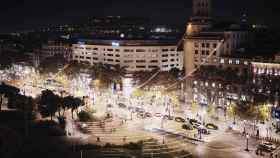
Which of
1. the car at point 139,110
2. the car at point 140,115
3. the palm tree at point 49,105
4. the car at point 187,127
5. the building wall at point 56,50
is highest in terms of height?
the building wall at point 56,50

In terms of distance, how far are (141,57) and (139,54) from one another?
2.30ft

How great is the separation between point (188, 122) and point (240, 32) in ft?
67.6

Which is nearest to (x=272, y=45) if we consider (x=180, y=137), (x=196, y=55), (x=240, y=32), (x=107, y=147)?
(x=240, y=32)

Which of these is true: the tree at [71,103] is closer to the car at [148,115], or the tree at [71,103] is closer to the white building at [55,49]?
the car at [148,115]

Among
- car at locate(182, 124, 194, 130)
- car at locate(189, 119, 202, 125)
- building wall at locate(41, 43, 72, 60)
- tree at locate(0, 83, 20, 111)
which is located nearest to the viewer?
car at locate(182, 124, 194, 130)

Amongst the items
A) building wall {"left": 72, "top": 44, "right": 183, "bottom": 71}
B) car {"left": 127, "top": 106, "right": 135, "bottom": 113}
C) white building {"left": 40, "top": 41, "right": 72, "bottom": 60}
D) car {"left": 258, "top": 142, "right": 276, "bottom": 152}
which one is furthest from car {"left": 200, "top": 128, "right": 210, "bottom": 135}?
white building {"left": 40, "top": 41, "right": 72, "bottom": 60}

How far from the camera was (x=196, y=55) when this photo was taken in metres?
57.7

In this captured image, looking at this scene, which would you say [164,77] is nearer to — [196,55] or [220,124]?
[196,55]

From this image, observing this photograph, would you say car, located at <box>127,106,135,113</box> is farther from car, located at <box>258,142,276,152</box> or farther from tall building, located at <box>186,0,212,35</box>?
car, located at <box>258,142,276,152</box>

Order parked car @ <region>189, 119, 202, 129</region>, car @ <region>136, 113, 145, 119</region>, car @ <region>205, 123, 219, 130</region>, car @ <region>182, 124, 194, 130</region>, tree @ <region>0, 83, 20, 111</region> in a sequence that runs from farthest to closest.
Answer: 1. tree @ <region>0, 83, 20, 111</region>
2. car @ <region>136, 113, 145, 119</region>
3. parked car @ <region>189, 119, 202, 129</region>
4. car @ <region>205, 123, 219, 130</region>
5. car @ <region>182, 124, 194, 130</region>

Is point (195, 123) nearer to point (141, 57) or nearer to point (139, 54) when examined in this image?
point (141, 57)

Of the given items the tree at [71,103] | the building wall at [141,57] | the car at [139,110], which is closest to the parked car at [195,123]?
the car at [139,110]

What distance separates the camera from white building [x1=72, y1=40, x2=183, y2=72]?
7531cm

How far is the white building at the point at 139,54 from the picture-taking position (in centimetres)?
7531
